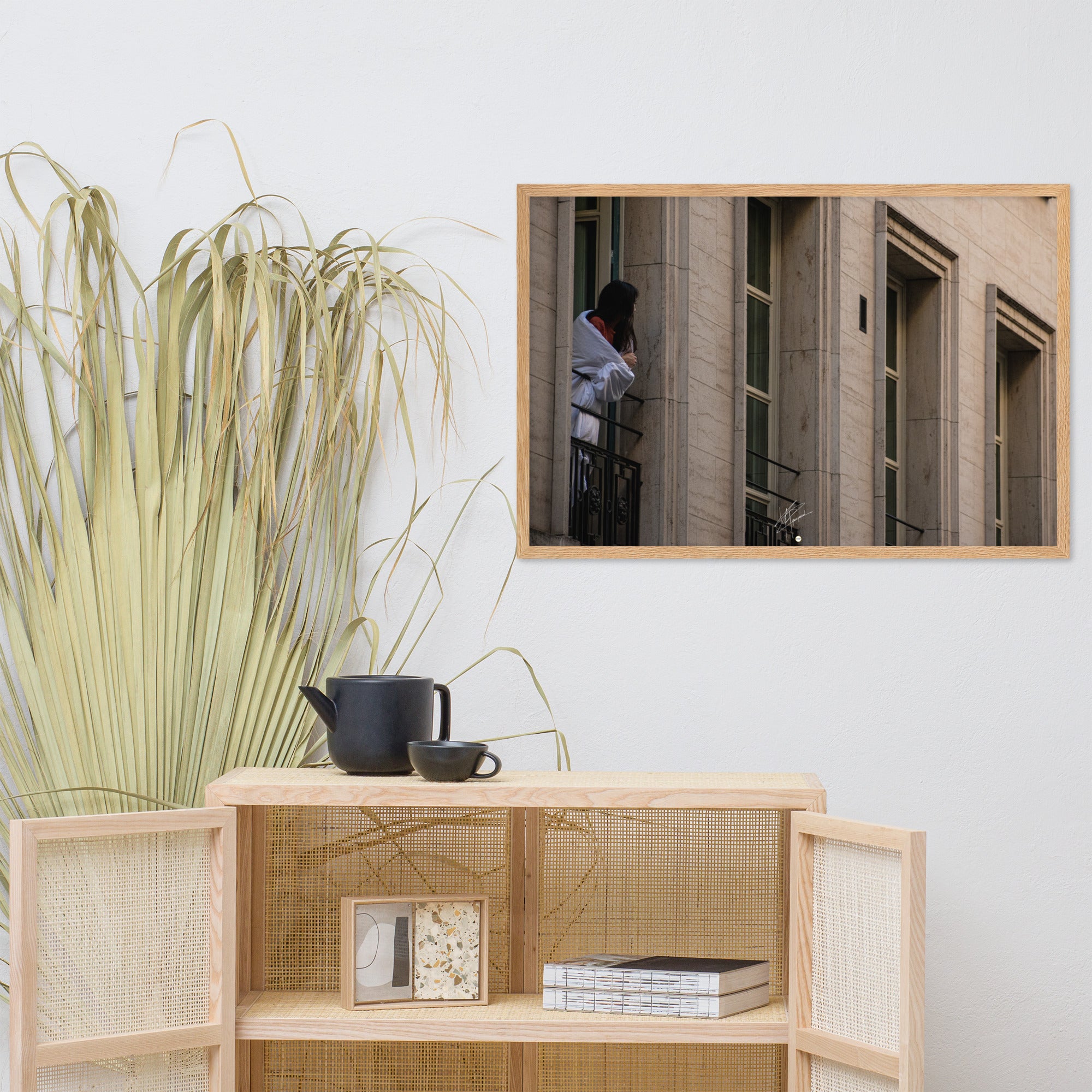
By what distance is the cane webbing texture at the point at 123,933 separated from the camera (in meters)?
1.45

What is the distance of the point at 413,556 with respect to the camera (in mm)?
2117

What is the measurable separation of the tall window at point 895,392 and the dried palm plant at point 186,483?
0.81 metres

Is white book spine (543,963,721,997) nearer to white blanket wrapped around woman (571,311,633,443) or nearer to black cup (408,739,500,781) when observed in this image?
black cup (408,739,500,781)

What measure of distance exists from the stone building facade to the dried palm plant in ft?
0.97

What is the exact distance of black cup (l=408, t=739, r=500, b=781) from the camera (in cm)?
155

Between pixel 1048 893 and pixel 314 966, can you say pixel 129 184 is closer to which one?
pixel 314 966

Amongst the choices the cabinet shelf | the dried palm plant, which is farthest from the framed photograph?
the cabinet shelf

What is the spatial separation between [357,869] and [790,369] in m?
1.18

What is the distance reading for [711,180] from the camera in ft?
7.01

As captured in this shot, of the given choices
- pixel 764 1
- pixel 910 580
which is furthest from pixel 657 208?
pixel 910 580

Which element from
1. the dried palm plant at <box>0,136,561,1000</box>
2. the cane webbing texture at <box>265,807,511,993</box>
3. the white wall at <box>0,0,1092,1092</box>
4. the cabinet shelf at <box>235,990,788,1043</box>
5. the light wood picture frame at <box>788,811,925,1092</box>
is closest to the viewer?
the light wood picture frame at <box>788,811,925,1092</box>

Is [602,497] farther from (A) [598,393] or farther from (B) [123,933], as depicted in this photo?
(B) [123,933]

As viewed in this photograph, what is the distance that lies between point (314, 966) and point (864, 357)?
1.44 meters

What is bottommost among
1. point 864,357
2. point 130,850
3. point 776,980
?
point 776,980
